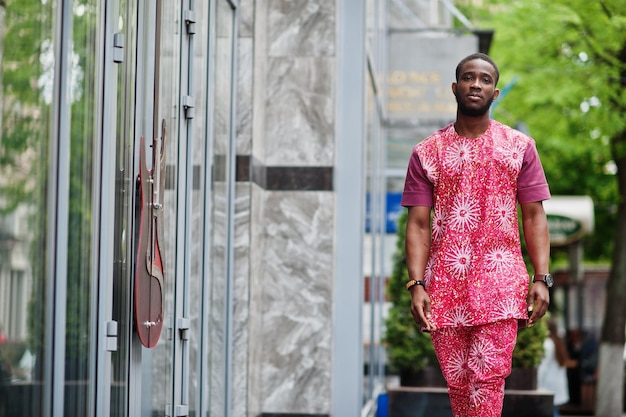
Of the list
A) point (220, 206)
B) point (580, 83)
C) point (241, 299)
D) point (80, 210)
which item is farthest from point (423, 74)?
point (80, 210)

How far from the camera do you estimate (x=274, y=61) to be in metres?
7.49

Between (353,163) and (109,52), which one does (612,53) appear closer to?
(353,163)

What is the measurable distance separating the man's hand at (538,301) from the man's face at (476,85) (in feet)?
2.36

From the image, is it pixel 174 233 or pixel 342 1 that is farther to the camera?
pixel 342 1

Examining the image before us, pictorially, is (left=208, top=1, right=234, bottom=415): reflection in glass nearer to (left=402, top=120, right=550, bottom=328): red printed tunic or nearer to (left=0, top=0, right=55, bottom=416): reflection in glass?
(left=402, top=120, right=550, bottom=328): red printed tunic

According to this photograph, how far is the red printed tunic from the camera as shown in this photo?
444 centimetres

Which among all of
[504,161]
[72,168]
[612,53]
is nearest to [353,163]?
[504,161]

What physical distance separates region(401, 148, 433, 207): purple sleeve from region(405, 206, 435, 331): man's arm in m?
0.02

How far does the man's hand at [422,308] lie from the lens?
4488mm

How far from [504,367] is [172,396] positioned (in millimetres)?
1787

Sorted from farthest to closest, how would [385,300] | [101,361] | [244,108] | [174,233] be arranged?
[385,300]
[244,108]
[174,233]
[101,361]

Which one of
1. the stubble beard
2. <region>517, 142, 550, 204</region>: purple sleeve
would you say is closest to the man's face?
the stubble beard

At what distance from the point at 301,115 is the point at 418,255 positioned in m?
2.99

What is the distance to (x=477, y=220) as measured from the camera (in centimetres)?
452
